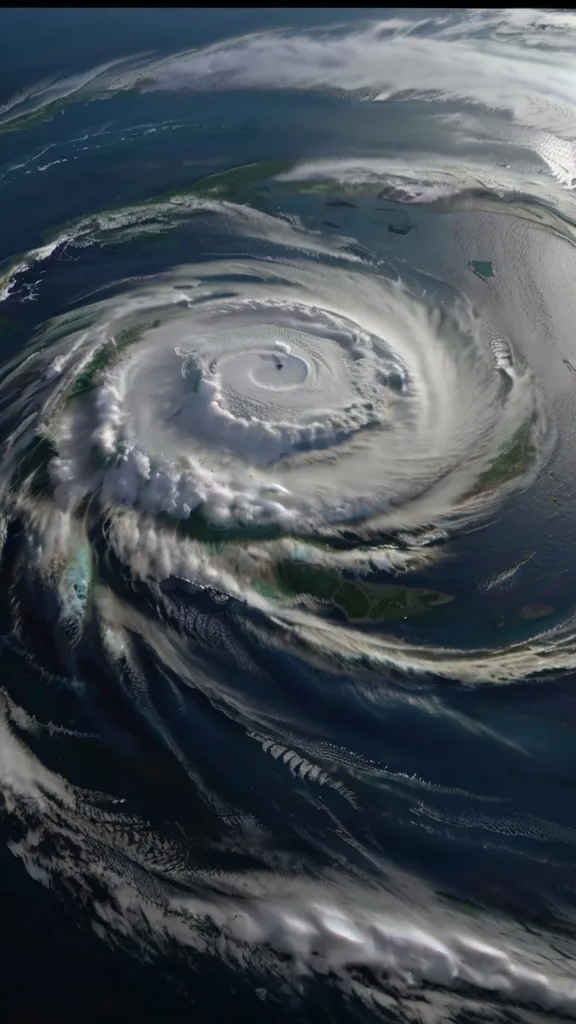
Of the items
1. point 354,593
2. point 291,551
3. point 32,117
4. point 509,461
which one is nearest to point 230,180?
point 32,117

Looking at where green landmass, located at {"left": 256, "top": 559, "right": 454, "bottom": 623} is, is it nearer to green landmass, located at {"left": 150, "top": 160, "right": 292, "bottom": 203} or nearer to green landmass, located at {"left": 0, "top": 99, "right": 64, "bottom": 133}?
green landmass, located at {"left": 150, "top": 160, "right": 292, "bottom": 203}

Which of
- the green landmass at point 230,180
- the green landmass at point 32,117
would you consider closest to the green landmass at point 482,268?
the green landmass at point 230,180

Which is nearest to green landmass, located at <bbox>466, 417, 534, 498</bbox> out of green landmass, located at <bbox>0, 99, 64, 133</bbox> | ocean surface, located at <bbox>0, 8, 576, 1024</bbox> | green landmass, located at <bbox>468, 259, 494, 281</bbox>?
ocean surface, located at <bbox>0, 8, 576, 1024</bbox>

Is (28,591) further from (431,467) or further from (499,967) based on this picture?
(499,967)

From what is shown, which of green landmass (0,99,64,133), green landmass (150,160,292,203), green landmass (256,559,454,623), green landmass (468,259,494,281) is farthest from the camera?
green landmass (0,99,64,133)

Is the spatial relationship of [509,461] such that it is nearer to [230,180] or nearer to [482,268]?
[482,268]

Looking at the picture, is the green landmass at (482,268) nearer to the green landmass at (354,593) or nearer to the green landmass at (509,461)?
the green landmass at (509,461)
